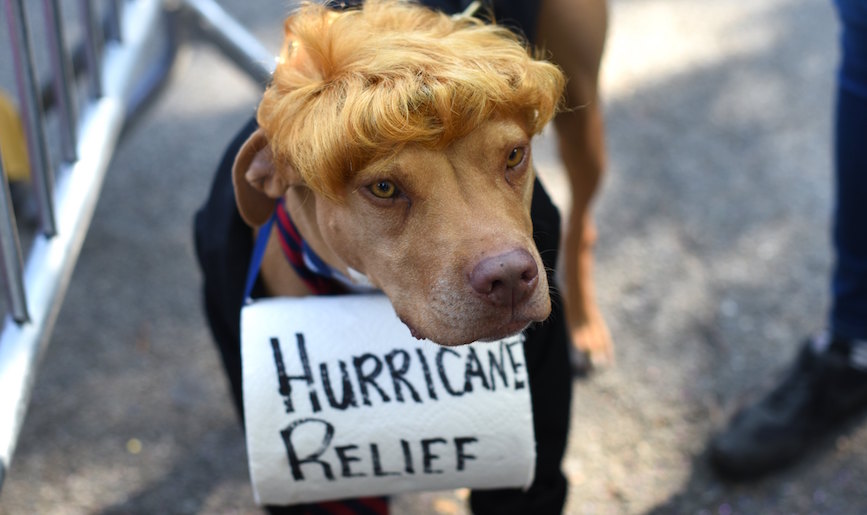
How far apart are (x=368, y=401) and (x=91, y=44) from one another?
1546 mm

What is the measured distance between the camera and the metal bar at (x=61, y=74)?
2473 millimetres

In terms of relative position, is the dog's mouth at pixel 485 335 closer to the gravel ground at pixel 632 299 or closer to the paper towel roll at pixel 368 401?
the paper towel roll at pixel 368 401

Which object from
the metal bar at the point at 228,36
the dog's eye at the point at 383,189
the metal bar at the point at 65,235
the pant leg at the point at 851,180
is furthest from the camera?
the metal bar at the point at 228,36

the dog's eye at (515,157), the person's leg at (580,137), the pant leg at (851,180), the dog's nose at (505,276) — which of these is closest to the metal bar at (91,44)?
the person's leg at (580,137)

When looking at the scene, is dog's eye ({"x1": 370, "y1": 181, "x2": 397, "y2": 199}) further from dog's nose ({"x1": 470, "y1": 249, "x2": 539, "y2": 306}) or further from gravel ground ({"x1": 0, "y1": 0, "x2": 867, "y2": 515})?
gravel ground ({"x1": 0, "y1": 0, "x2": 867, "y2": 515})

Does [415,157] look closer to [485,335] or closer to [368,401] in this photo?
[485,335]

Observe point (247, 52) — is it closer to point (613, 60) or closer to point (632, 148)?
point (632, 148)

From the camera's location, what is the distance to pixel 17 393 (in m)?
2.08

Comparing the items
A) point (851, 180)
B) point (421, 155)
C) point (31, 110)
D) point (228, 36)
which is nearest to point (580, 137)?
point (851, 180)

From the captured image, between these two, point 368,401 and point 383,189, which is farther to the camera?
point 368,401

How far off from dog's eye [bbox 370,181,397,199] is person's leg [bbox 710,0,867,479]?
172 cm

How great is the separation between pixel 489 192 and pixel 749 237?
7.88ft

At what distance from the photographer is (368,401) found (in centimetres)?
197

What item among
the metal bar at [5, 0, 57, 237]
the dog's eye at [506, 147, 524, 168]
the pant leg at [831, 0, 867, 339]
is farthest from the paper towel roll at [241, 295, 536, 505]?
the pant leg at [831, 0, 867, 339]
